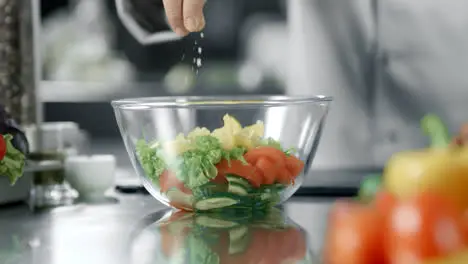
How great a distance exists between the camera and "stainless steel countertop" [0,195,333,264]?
1041mm

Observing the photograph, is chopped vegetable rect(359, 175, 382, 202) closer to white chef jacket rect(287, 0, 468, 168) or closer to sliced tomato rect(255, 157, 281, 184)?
sliced tomato rect(255, 157, 281, 184)

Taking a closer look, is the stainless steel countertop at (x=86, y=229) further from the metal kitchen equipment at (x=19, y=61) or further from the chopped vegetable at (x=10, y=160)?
the metal kitchen equipment at (x=19, y=61)

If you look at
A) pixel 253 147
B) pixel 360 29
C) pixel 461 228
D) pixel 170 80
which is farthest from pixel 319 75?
pixel 170 80

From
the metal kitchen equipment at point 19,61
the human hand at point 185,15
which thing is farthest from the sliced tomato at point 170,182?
the metal kitchen equipment at point 19,61

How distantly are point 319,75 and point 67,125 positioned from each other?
2.07 feet

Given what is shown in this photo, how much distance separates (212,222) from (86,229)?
19cm

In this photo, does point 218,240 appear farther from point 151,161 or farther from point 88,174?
point 88,174

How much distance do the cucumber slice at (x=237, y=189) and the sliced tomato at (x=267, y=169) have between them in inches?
1.3

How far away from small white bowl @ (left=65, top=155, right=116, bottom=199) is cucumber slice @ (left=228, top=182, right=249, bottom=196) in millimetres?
442

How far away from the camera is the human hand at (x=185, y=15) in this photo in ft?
4.17

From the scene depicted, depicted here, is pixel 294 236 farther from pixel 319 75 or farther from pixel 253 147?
pixel 319 75

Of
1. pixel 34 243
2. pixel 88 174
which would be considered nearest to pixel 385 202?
pixel 34 243

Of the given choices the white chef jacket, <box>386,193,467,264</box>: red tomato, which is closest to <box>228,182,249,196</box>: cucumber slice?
<box>386,193,467,264</box>: red tomato

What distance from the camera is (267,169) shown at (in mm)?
1318
